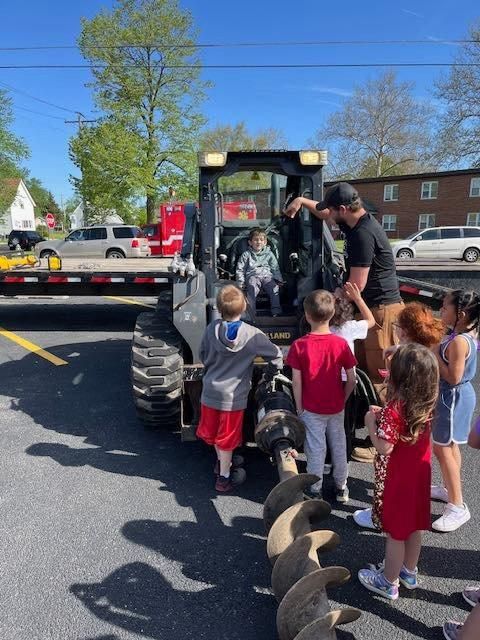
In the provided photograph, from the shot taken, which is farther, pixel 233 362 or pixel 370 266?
pixel 370 266

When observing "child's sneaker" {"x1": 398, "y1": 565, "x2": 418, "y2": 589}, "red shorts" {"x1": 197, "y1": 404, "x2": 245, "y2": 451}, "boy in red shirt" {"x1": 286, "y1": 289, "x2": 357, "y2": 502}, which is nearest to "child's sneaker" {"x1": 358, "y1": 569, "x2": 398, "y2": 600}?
"child's sneaker" {"x1": 398, "y1": 565, "x2": 418, "y2": 589}

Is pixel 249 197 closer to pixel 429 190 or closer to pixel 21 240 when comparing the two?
pixel 21 240

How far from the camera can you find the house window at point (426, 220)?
38188 millimetres

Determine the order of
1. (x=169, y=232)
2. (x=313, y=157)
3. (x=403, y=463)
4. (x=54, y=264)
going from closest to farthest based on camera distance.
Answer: (x=403, y=463), (x=313, y=157), (x=54, y=264), (x=169, y=232)

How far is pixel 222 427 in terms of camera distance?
11.3 ft

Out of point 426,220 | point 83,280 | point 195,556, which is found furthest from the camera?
point 426,220

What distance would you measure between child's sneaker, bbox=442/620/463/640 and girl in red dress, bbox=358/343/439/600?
291mm

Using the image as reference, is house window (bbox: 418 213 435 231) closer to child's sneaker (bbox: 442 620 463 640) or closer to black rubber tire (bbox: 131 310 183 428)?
black rubber tire (bbox: 131 310 183 428)

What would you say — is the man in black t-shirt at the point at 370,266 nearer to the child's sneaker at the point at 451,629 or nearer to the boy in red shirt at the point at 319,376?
the boy in red shirt at the point at 319,376

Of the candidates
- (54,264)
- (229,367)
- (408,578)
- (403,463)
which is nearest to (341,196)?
(229,367)

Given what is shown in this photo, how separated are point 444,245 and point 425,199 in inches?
672

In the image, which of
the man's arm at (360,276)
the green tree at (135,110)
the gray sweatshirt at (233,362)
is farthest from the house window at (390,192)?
the gray sweatshirt at (233,362)

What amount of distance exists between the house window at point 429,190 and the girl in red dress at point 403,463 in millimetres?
39321

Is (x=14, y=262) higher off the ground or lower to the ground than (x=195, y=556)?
higher
